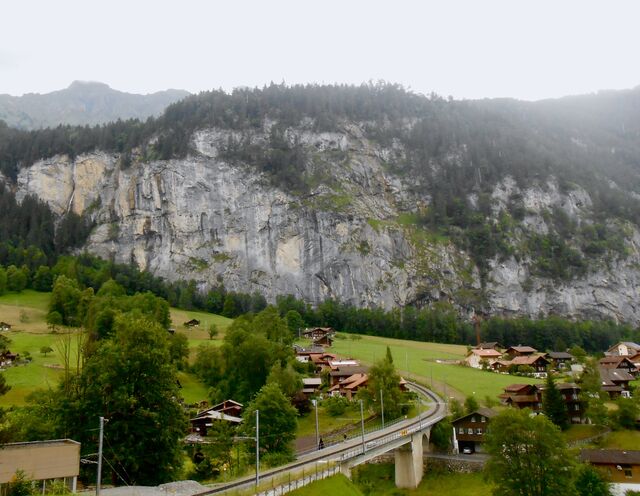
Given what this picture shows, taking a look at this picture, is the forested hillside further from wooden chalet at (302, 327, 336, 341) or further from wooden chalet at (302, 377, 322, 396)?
wooden chalet at (302, 377, 322, 396)

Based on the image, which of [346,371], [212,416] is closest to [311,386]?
[346,371]

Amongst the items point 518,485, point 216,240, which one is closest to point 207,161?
point 216,240

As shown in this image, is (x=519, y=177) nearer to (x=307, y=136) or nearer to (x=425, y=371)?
(x=307, y=136)

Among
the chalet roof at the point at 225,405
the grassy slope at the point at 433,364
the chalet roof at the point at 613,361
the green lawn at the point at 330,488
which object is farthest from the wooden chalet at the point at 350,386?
the chalet roof at the point at 613,361

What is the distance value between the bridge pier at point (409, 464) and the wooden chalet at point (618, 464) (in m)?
14.6

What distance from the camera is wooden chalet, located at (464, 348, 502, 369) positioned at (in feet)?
312

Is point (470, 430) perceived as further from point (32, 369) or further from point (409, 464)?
point (32, 369)

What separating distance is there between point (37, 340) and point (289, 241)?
278ft

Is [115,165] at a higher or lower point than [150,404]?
higher

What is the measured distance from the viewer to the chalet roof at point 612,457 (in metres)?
46.1

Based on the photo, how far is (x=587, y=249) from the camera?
171500 millimetres

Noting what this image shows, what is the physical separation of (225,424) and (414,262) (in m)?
121

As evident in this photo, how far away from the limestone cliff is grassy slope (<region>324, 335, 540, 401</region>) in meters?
34.8

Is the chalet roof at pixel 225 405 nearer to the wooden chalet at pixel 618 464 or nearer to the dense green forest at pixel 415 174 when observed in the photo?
the wooden chalet at pixel 618 464
